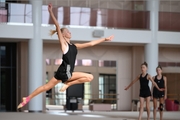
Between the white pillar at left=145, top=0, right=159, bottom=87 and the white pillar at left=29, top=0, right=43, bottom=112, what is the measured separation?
18.6 feet

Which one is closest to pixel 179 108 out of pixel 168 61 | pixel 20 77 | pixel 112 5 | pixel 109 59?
pixel 168 61

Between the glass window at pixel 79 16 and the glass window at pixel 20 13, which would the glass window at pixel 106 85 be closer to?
the glass window at pixel 79 16

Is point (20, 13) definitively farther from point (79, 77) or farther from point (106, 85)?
point (79, 77)

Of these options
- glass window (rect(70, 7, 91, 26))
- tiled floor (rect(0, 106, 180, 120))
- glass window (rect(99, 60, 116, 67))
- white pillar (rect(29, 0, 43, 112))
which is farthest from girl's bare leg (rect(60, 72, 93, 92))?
glass window (rect(99, 60, 116, 67))

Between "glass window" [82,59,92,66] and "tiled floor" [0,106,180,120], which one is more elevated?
"glass window" [82,59,92,66]

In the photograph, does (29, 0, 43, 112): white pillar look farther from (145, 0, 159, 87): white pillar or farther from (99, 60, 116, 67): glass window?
(145, 0, 159, 87): white pillar

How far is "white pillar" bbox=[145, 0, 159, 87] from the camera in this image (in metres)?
22.8

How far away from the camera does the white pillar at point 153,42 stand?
22.8 meters

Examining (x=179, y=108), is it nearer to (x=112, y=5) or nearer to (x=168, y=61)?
(x=168, y=61)

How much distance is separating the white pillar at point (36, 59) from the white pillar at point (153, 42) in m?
5.68

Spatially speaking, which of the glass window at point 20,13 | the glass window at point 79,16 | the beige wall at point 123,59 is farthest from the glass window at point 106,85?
the glass window at point 20,13

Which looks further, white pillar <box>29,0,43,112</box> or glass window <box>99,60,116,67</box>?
glass window <box>99,60,116,67</box>

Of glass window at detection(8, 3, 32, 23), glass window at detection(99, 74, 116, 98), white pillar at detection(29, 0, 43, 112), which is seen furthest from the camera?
glass window at detection(99, 74, 116, 98)

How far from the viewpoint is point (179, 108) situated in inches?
991
